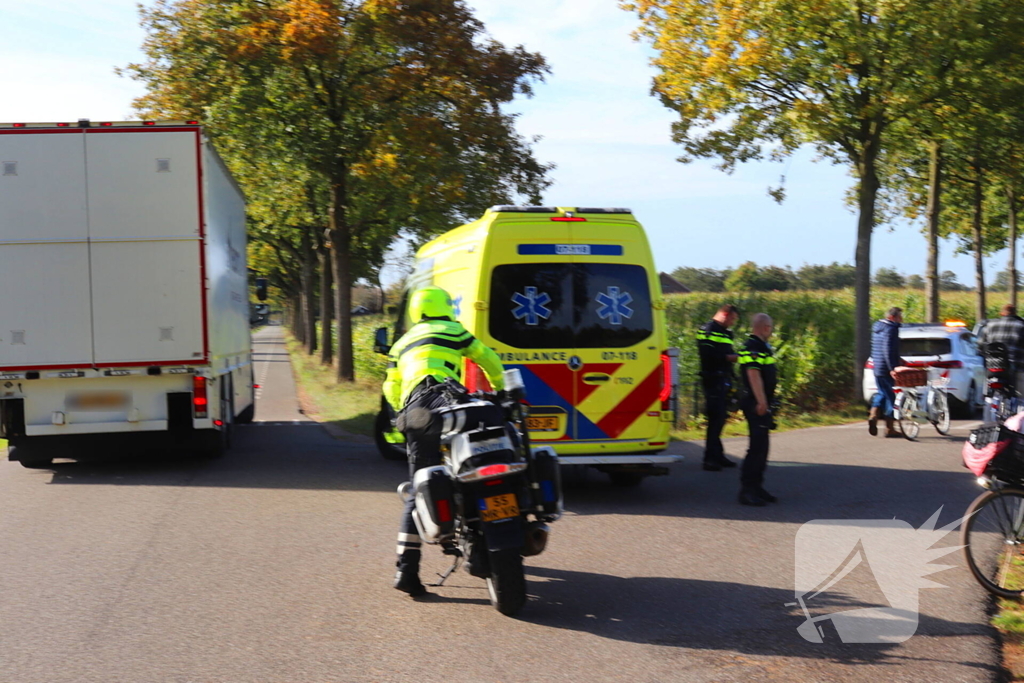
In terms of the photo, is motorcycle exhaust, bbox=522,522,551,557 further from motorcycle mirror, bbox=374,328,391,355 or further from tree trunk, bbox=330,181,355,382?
tree trunk, bbox=330,181,355,382

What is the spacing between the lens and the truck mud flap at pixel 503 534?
5664 millimetres

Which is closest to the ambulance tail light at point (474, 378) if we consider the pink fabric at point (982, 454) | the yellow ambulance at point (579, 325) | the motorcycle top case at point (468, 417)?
the yellow ambulance at point (579, 325)

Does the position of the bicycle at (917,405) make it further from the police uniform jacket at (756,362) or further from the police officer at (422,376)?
the police officer at (422,376)

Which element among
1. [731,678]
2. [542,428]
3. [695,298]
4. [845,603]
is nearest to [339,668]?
[731,678]

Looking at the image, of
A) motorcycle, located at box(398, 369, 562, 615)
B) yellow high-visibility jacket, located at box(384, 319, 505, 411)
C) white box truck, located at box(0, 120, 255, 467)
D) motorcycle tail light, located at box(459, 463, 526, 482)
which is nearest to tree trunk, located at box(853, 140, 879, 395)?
→ white box truck, located at box(0, 120, 255, 467)

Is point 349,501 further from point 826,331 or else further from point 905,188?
point 905,188

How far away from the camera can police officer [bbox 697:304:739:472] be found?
1148 centimetres

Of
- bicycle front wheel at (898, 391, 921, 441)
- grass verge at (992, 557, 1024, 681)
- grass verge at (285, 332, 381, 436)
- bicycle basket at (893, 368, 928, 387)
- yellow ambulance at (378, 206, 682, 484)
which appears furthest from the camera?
grass verge at (285, 332, 381, 436)

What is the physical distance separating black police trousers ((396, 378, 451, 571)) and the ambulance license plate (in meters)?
2.87

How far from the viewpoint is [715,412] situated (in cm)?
1149

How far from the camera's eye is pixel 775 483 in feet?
34.0

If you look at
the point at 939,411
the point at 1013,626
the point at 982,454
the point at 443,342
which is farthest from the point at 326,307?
the point at 1013,626

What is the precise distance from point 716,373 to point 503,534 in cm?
634

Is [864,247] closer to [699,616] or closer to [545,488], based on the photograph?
[545,488]
